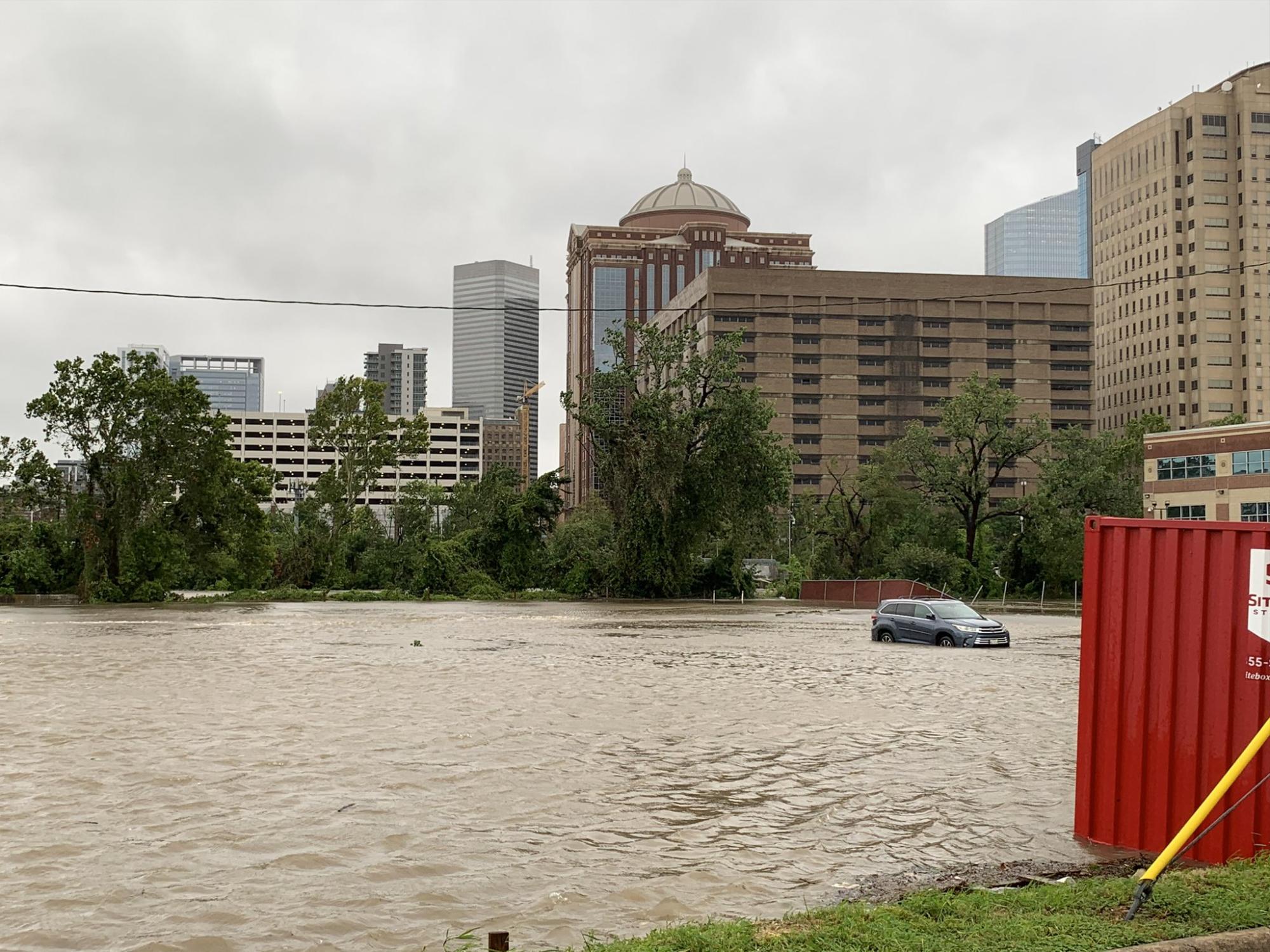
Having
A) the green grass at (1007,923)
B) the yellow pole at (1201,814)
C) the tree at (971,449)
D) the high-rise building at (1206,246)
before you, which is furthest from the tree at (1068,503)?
the high-rise building at (1206,246)

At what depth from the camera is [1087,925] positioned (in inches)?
227

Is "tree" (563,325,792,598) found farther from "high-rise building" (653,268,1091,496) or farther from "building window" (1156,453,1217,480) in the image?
"high-rise building" (653,268,1091,496)

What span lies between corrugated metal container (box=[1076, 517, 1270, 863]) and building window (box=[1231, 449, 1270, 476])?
76.9 m

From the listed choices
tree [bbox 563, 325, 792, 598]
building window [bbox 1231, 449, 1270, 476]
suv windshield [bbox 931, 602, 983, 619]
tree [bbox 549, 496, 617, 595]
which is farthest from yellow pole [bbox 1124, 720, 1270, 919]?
building window [bbox 1231, 449, 1270, 476]

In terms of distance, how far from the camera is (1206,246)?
163 metres

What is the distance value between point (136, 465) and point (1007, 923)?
58665mm

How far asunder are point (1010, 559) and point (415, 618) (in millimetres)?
41828

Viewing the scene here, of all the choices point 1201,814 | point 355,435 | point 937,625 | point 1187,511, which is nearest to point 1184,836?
point 1201,814

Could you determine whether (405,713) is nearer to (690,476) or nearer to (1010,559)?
(690,476)

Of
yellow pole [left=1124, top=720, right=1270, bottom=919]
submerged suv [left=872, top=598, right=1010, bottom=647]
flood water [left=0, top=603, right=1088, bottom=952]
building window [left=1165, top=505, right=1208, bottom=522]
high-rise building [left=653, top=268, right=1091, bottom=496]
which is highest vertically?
high-rise building [left=653, top=268, right=1091, bottom=496]

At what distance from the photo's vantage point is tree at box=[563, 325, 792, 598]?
207 feet

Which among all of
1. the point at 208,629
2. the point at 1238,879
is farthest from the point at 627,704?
the point at 208,629

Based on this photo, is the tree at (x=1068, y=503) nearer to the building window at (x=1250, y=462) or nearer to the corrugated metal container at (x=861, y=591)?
the corrugated metal container at (x=861, y=591)

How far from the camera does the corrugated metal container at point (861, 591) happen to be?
63594 mm
